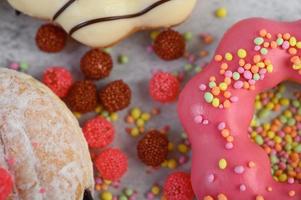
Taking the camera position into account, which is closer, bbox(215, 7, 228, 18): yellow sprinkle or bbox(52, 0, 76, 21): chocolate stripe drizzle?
bbox(52, 0, 76, 21): chocolate stripe drizzle

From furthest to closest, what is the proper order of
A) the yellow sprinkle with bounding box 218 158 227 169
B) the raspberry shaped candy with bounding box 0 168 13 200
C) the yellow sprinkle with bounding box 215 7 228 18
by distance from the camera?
1. the yellow sprinkle with bounding box 215 7 228 18
2. the yellow sprinkle with bounding box 218 158 227 169
3. the raspberry shaped candy with bounding box 0 168 13 200

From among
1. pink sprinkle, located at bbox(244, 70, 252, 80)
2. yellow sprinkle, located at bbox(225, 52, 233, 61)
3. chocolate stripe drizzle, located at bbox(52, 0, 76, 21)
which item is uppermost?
chocolate stripe drizzle, located at bbox(52, 0, 76, 21)

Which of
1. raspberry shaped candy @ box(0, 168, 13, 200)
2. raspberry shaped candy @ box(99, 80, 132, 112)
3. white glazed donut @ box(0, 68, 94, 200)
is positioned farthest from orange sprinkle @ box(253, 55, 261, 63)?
raspberry shaped candy @ box(0, 168, 13, 200)

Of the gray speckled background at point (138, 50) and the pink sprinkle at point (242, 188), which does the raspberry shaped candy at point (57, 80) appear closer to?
the gray speckled background at point (138, 50)

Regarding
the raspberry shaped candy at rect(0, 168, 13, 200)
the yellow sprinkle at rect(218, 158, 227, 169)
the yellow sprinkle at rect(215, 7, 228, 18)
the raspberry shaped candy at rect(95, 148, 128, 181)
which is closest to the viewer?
the raspberry shaped candy at rect(0, 168, 13, 200)

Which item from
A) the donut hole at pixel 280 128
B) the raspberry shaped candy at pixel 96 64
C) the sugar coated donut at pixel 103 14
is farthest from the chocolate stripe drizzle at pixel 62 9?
the donut hole at pixel 280 128

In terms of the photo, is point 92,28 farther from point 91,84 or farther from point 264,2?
point 264,2

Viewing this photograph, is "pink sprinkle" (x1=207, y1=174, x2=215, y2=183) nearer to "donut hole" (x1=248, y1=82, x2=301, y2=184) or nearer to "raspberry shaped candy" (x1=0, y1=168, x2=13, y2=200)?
"donut hole" (x1=248, y1=82, x2=301, y2=184)
